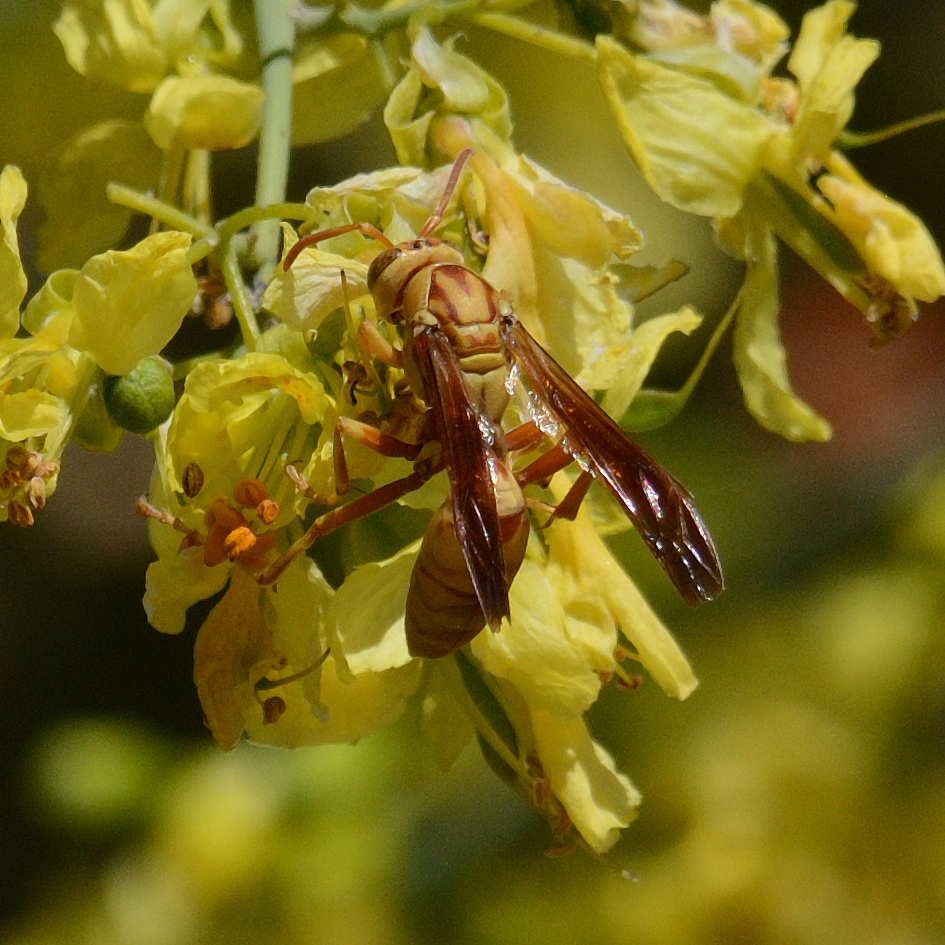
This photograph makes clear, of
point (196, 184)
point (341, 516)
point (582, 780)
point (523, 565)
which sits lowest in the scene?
point (582, 780)

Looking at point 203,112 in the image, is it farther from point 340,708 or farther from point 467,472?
point 340,708

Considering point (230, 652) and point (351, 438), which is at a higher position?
point (351, 438)

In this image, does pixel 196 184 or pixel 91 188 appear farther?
pixel 91 188

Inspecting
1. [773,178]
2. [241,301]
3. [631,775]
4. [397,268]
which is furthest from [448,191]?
[631,775]

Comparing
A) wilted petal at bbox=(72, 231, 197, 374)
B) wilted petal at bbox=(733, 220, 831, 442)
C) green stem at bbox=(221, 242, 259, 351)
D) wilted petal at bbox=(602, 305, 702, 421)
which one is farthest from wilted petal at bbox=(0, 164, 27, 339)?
wilted petal at bbox=(733, 220, 831, 442)

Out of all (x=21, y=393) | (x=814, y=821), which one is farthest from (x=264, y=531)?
(x=814, y=821)

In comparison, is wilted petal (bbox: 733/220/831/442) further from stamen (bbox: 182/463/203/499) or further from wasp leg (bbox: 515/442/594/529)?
stamen (bbox: 182/463/203/499)

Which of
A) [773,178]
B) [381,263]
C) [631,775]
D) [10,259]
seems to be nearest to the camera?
[10,259]

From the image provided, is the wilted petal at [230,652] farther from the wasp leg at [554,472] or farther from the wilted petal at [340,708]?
the wasp leg at [554,472]

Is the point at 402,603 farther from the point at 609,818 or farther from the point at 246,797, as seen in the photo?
the point at 246,797

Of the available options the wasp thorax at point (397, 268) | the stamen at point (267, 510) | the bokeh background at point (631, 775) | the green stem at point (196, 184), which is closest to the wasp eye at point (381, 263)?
the wasp thorax at point (397, 268)
